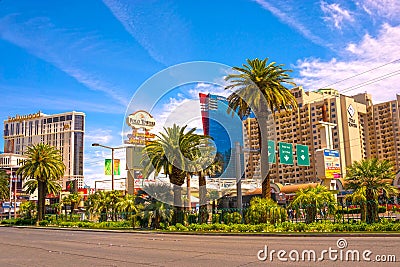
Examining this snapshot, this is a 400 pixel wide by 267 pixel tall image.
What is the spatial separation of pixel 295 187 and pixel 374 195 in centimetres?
4381

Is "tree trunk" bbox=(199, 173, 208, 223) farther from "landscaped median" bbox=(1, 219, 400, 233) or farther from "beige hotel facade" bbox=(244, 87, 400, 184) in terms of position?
"beige hotel facade" bbox=(244, 87, 400, 184)

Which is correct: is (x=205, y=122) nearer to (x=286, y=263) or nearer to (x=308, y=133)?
(x=308, y=133)

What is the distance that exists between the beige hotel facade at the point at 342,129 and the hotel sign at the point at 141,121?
195ft

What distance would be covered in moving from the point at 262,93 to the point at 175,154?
1026 cm

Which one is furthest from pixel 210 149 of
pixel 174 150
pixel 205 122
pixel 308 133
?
pixel 308 133

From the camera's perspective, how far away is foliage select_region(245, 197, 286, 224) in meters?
34.8

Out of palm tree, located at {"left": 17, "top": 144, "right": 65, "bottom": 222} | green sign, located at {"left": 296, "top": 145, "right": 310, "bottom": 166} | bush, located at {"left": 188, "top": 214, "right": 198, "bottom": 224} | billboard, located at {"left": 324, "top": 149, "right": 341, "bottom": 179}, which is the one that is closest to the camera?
bush, located at {"left": 188, "top": 214, "right": 198, "bottom": 224}

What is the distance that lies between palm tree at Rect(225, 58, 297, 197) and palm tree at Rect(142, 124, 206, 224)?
5.92 meters

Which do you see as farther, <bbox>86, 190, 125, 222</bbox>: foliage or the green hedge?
<bbox>86, 190, 125, 222</bbox>: foliage

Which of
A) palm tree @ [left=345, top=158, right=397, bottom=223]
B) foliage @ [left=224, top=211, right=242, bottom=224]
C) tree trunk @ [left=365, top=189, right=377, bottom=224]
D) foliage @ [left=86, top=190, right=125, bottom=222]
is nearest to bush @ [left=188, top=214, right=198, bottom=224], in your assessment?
foliage @ [left=224, top=211, right=242, bottom=224]

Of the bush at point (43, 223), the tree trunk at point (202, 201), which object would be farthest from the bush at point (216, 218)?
the bush at point (43, 223)

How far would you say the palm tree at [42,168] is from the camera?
6016 cm

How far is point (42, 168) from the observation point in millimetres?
60125

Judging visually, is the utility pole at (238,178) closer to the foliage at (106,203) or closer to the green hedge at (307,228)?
the green hedge at (307,228)
